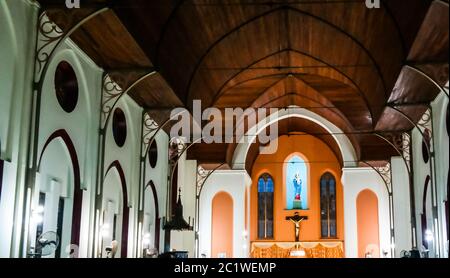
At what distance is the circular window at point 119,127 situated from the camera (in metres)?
19.7

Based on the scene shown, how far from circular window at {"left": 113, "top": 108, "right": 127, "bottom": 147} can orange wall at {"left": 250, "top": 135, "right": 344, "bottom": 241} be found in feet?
65.8

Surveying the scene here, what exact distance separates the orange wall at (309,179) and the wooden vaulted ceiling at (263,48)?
10727mm

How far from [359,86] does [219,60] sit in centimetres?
574

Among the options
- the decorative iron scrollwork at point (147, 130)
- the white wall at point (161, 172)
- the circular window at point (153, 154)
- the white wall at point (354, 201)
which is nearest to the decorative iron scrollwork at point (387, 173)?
the white wall at point (354, 201)

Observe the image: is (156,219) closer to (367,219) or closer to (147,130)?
(147,130)

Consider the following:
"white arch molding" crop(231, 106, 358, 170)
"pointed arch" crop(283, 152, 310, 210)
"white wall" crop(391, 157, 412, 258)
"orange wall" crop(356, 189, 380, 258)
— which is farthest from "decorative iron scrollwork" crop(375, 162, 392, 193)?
"pointed arch" crop(283, 152, 310, 210)

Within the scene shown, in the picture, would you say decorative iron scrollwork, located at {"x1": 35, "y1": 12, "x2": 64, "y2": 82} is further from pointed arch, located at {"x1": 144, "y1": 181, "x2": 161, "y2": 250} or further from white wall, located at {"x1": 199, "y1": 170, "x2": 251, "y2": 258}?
white wall, located at {"x1": 199, "y1": 170, "x2": 251, "y2": 258}

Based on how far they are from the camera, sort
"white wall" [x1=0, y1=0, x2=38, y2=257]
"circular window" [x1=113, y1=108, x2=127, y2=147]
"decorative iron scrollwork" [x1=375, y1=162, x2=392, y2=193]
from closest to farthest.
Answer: "white wall" [x1=0, y1=0, x2=38, y2=257]
"circular window" [x1=113, y1=108, x2=127, y2=147]
"decorative iron scrollwork" [x1=375, y1=162, x2=392, y2=193]

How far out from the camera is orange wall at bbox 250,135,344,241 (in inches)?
1524

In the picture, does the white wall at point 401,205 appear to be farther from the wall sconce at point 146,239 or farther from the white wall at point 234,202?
the wall sconce at point 146,239

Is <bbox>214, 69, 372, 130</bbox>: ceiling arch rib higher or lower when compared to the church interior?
higher

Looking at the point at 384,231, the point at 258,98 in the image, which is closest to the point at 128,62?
the point at 258,98

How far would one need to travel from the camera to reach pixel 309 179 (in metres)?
39.4

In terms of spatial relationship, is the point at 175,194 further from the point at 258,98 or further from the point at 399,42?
the point at 399,42
